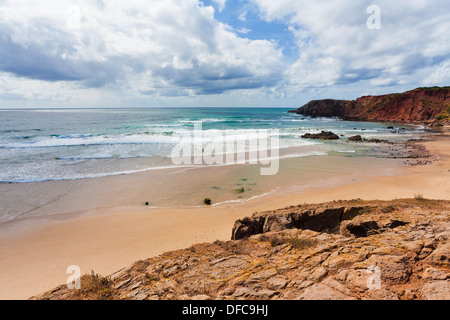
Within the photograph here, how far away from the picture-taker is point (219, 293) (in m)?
3.30

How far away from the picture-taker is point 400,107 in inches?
2945

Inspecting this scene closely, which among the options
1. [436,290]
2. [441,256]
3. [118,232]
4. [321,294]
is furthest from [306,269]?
[118,232]

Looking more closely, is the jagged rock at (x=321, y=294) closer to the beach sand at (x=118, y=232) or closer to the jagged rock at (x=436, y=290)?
the jagged rock at (x=436, y=290)

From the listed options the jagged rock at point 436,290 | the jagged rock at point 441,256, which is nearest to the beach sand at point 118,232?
the jagged rock at point 441,256

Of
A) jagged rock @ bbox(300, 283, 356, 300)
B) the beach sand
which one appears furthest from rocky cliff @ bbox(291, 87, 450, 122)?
jagged rock @ bbox(300, 283, 356, 300)

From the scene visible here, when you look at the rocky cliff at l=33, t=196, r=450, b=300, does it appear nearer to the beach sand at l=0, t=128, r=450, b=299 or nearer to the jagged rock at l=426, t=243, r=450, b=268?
the jagged rock at l=426, t=243, r=450, b=268

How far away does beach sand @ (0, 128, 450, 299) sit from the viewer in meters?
6.59

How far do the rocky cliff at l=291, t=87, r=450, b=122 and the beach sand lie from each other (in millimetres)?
73281

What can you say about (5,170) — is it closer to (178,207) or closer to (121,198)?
(121,198)

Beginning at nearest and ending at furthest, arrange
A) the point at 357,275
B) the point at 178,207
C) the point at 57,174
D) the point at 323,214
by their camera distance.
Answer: the point at 357,275 → the point at 323,214 → the point at 178,207 → the point at 57,174

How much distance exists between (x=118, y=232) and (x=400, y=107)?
96.5 metres

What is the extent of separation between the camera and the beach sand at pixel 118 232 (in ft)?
21.6
